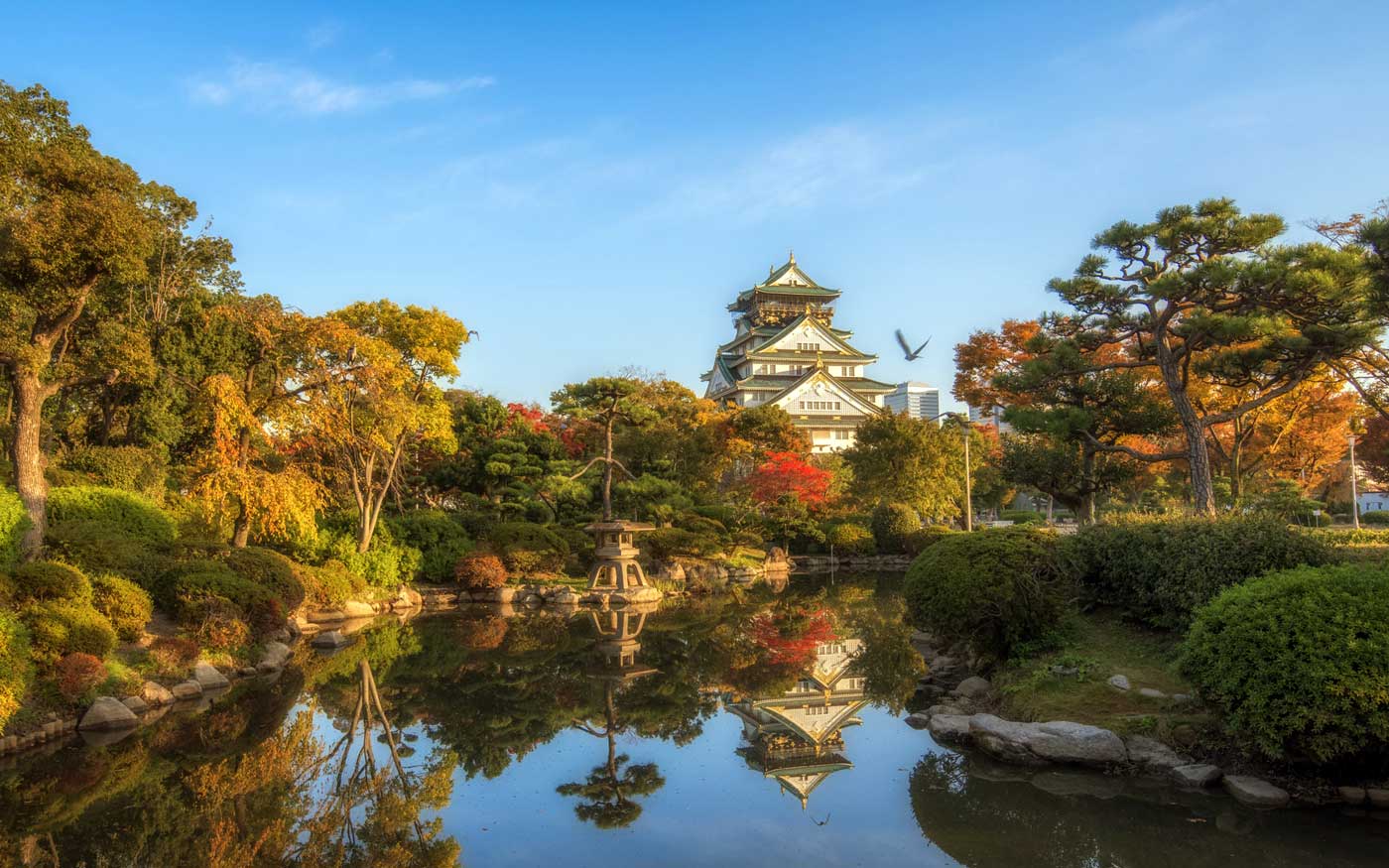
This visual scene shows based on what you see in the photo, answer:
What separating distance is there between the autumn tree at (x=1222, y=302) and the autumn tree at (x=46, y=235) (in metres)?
14.3

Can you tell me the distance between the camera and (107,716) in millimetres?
8281

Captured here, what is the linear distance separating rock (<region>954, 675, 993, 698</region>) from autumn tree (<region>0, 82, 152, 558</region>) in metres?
11.4

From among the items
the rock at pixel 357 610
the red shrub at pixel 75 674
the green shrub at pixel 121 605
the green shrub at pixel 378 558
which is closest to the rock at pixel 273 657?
the green shrub at pixel 121 605

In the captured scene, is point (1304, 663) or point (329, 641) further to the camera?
point (329, 641)

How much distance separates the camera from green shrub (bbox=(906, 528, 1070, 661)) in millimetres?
8898

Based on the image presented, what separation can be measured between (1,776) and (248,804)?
7.69 ft

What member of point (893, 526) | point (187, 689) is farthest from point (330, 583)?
point (893, 526)

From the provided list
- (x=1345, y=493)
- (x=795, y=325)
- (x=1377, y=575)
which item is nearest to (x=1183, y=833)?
(x=1377, y=575)

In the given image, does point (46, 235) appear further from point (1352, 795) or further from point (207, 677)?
point (1352, 795)

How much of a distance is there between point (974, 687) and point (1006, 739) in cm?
207

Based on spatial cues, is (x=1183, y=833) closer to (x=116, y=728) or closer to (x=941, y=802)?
(x=941, y=802)

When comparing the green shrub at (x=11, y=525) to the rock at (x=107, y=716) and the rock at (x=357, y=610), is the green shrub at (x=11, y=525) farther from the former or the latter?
the rock at (x=357, y=610)

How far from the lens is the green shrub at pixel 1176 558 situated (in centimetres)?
784

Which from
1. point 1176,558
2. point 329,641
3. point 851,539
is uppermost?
point 1176,558
